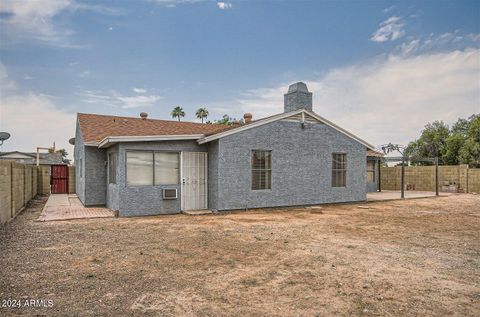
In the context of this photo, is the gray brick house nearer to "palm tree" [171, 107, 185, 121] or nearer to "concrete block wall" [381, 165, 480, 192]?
"concrete block wall" [381, 165, 480, 192]

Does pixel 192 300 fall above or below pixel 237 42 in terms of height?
below

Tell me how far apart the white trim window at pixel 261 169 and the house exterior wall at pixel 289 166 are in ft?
0.58

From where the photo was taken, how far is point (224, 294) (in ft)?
14.4

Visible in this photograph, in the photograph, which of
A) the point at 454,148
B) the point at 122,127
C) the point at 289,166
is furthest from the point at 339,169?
the point at 454,148

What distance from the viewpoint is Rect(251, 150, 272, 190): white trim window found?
13242 millimetres

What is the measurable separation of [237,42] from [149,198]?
1163cm

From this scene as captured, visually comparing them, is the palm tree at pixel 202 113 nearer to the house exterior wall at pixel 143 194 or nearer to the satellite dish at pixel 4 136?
the satellite dish at pixel 4 136

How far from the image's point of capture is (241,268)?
555 cm

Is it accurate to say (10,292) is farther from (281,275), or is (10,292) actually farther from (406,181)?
(406,181)

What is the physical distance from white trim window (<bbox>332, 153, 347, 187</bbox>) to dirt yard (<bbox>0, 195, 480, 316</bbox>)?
18.3ft

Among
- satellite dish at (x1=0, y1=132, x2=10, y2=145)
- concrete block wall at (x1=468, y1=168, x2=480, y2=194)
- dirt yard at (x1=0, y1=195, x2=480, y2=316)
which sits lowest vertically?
dirt yard at (x1=0, y1=195, x2=480, y2=316)

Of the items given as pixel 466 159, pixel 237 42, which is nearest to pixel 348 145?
pixel 237 42

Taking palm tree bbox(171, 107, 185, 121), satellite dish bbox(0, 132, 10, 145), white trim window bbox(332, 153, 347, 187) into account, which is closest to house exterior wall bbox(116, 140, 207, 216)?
white trim window bbox(332, 153, 347, 187)

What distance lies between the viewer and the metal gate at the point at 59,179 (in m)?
21.1
